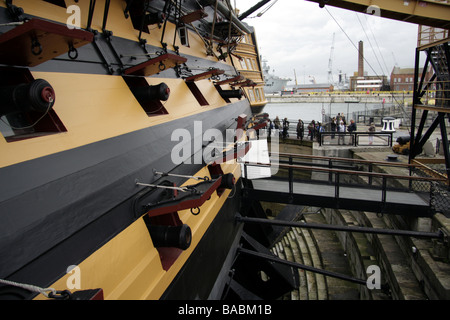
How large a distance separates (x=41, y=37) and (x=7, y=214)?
1.06 meters

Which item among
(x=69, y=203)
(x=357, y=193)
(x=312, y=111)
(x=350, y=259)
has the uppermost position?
(x=69, y=203)

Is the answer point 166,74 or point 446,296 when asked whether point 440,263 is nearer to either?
point 446,296

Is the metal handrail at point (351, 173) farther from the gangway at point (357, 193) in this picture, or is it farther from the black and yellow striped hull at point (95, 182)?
the black and yellow striped hull at point (95, 182)

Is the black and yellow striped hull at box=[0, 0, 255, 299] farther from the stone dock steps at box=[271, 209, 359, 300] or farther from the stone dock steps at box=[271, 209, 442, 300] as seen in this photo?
the stone dock steps at box=[271, 209, 359, 300]

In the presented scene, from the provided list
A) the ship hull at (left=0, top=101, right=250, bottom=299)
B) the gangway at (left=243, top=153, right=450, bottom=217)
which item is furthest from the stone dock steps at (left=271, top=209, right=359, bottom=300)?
the ship hull at (left=0, top=101, right=250, bottom=299)

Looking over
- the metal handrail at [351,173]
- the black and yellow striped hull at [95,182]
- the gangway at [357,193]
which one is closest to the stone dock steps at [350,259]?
the gangway at [357,193]

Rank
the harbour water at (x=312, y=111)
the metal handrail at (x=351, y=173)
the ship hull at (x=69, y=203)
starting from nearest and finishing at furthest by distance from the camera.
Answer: the ship hull at (x=69, y=203), the metal handrail at (x=351, y=173), the harbour water at (x=312, y=111)

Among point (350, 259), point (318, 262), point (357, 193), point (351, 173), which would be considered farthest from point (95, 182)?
point (318, 262)

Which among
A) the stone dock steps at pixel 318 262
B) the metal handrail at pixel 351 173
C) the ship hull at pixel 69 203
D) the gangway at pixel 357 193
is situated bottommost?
the stone dock steps at pixel 318 262

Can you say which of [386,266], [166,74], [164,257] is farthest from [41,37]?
[386,266]

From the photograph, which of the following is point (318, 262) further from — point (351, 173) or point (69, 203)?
point (69, 203)

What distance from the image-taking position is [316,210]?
13828mm

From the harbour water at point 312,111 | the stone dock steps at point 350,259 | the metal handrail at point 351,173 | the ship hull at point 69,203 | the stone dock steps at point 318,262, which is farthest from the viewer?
the harbour water at point 312,111

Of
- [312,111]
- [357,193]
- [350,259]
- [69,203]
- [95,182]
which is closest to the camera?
[69,203]
